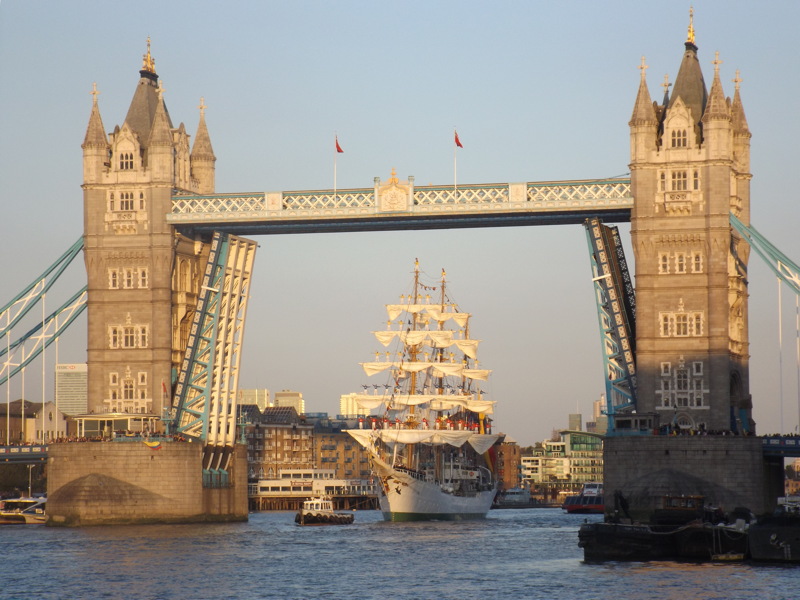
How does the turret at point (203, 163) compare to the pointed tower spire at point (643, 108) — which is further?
the turret at point (203, 163)

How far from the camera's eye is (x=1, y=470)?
628 feet

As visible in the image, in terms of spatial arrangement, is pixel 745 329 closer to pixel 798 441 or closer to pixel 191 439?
pixel 798 441

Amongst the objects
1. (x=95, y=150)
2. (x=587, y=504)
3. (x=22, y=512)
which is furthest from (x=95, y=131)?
(x=587, y=504)

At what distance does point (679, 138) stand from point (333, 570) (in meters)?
38.4

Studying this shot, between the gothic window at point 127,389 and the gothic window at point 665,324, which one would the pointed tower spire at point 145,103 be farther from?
the gothic window at point 665,324

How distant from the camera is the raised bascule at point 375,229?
105m

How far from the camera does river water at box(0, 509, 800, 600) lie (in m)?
74.0

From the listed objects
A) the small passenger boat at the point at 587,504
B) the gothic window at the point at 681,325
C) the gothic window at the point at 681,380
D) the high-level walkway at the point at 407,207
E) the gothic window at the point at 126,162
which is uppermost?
the gothic window at the point at 126,162

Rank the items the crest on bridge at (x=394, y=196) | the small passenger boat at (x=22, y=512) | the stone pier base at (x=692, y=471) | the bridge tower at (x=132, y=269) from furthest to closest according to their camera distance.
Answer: the small passenger boat at (x=22, y=512) < the bridge tower at (x=132, y=269) < the crest on bridge at (x=394, y=196) < the stone pier base at (x=692, y=471)

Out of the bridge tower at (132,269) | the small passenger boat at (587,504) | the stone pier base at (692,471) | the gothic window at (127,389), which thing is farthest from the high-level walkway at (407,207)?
the small passenger boat at (587,504)

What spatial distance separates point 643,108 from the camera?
4264 inches

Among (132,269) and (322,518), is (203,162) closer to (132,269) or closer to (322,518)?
(132,269)

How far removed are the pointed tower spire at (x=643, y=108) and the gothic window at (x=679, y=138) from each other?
5.92 feet

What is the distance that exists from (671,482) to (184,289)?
3628cm
